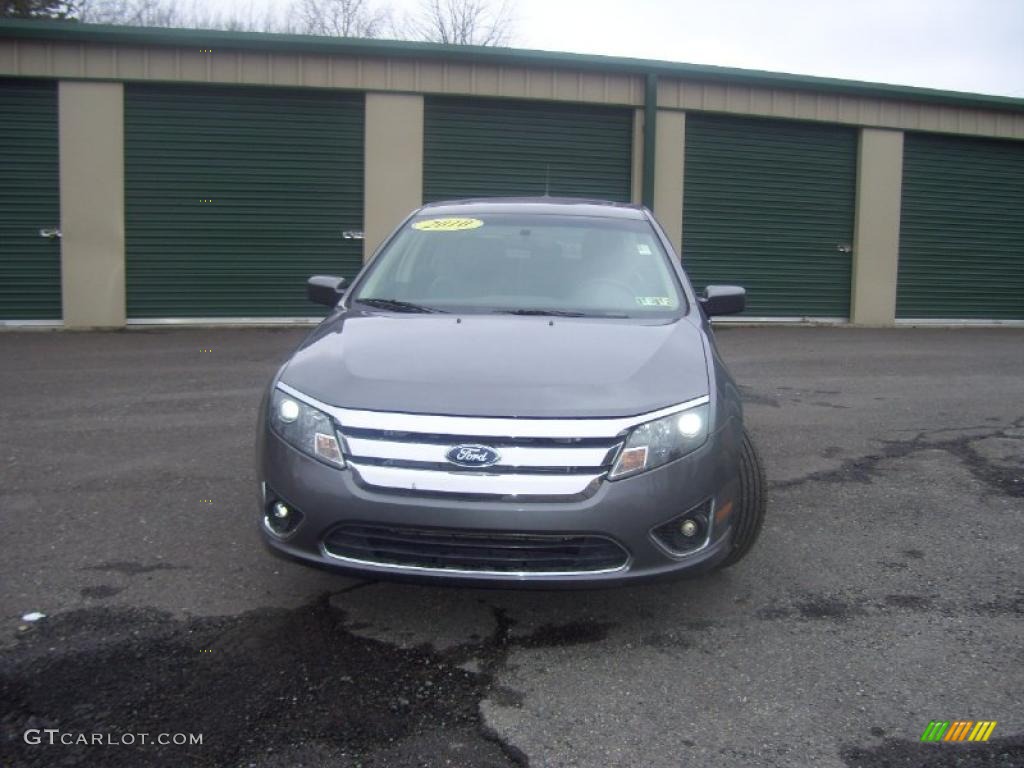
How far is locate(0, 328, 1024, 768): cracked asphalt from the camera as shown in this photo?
2.71 m

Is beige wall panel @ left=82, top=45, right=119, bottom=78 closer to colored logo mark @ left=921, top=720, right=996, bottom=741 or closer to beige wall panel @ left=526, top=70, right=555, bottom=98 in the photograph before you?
beige wall panel @ left=526, top=70, right=555, bottom=98

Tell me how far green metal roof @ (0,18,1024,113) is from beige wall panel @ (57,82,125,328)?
693mm

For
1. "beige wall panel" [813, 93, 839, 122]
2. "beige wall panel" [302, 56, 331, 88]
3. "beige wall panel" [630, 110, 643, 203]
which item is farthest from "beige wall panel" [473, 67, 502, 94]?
"beige wall panel" [813, 93, 839, 122]

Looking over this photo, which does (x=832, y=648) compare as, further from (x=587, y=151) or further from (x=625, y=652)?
(x=587, y=151)

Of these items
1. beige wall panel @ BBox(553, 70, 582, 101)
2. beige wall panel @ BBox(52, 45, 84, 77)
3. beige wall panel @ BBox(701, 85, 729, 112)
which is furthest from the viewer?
beige wall panel @ BBox(701, 85, 729, 112)

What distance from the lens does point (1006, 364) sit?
11180 mm

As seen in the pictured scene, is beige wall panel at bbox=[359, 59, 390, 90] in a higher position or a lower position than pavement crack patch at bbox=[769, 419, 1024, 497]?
higher

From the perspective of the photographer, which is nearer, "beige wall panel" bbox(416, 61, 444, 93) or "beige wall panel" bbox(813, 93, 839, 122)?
"beige wall panel" bbox(416, 61, 444, 93)

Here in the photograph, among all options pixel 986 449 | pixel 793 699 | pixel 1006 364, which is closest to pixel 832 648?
pixel 793 699

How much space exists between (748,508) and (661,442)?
2.47 feet

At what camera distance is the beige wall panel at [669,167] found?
1444 cm

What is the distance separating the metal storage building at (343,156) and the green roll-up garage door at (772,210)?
0.03 m

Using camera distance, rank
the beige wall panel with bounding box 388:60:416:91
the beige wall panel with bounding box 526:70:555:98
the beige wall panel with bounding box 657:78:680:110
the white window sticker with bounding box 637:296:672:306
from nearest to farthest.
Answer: the white window sticker with bounding box 637:296:672:306 → the beige wall panel with bounding box 388:60:416:91 → the beige wall panel with bounding box 526:70:555:98 → the beige wall panel with bounding box 657:78:680:110

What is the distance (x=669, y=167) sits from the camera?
47.6 ft
